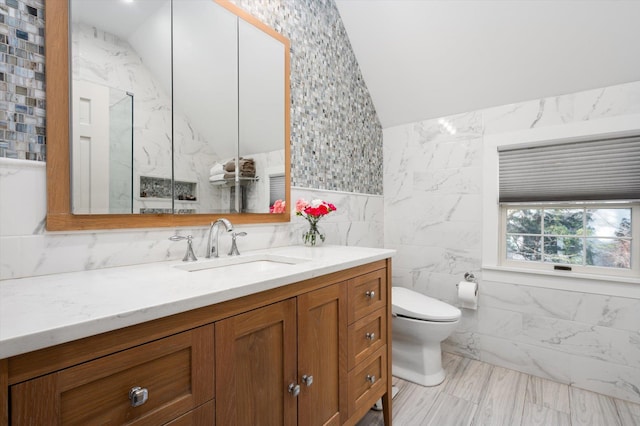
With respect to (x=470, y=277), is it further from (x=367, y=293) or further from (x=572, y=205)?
(x=367, y=293)

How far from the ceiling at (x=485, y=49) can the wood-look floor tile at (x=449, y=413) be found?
6.79 ft

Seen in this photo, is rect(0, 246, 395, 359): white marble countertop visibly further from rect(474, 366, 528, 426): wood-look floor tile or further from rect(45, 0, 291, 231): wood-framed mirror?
rect(474, 366, 528, 426): wood-look floor tile

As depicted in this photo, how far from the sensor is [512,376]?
2172 millimetres

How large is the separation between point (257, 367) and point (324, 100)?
70.2 inches

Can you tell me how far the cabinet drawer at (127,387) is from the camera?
0.56 metres

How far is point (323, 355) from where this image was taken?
1216 mm

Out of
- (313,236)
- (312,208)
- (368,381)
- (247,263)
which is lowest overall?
(368,381)

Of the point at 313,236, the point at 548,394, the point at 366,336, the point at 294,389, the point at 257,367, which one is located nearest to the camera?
the point at 257,367

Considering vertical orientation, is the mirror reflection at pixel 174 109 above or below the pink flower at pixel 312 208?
above

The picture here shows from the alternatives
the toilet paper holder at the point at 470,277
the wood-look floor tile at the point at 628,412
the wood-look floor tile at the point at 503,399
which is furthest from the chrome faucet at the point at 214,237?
the wood-look floor tile at the point at 628,412

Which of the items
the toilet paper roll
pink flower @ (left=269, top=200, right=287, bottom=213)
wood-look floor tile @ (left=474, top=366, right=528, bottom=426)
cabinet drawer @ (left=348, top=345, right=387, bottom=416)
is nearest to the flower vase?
pink flower @ (left=269, top=200, right=287, bottom=213)

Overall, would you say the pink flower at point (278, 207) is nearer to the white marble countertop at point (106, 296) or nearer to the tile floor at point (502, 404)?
the white marble countertop at point (106, 296)

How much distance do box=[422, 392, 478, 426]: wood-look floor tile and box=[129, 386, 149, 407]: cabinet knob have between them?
1.51m

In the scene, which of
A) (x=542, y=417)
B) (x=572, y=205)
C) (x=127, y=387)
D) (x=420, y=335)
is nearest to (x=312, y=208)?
(x=420, y=335)
